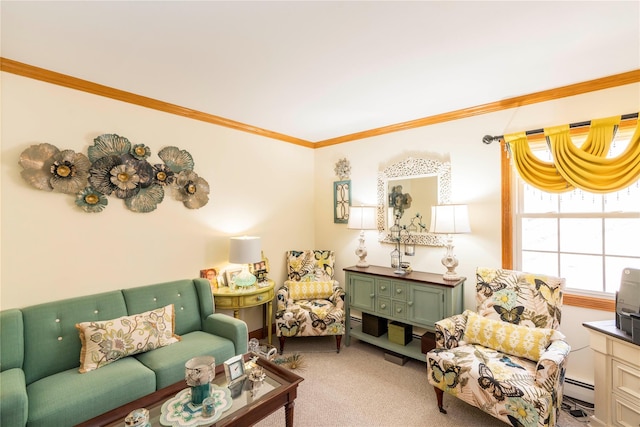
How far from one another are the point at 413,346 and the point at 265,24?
304 centimetres

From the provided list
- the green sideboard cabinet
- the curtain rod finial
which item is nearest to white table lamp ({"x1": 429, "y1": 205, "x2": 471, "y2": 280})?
the green sideboard cabinet

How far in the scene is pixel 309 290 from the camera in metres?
3.41

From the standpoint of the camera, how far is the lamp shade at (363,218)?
333cm

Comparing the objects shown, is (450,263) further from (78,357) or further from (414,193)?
(78,357)

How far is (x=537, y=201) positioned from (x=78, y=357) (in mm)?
3872

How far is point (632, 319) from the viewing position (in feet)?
5.78

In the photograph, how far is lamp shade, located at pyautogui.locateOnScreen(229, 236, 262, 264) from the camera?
9.65 ft

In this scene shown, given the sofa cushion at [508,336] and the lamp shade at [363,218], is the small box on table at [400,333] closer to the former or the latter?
the sofa cushion at [508,336]

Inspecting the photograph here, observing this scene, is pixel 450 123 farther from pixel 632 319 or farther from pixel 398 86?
pixel 632 319

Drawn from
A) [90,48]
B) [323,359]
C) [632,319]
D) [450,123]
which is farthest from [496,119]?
[90,48]

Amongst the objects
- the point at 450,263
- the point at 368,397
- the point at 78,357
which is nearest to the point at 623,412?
the point at 450,263

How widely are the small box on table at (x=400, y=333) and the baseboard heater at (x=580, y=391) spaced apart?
4.19ft

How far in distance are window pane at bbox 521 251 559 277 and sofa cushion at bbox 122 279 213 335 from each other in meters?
2.96

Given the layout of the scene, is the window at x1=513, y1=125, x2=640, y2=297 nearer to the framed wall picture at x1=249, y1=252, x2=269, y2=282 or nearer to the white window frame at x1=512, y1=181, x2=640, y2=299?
the white window frame at x1=512, y1=181, x2=640, y2=299
